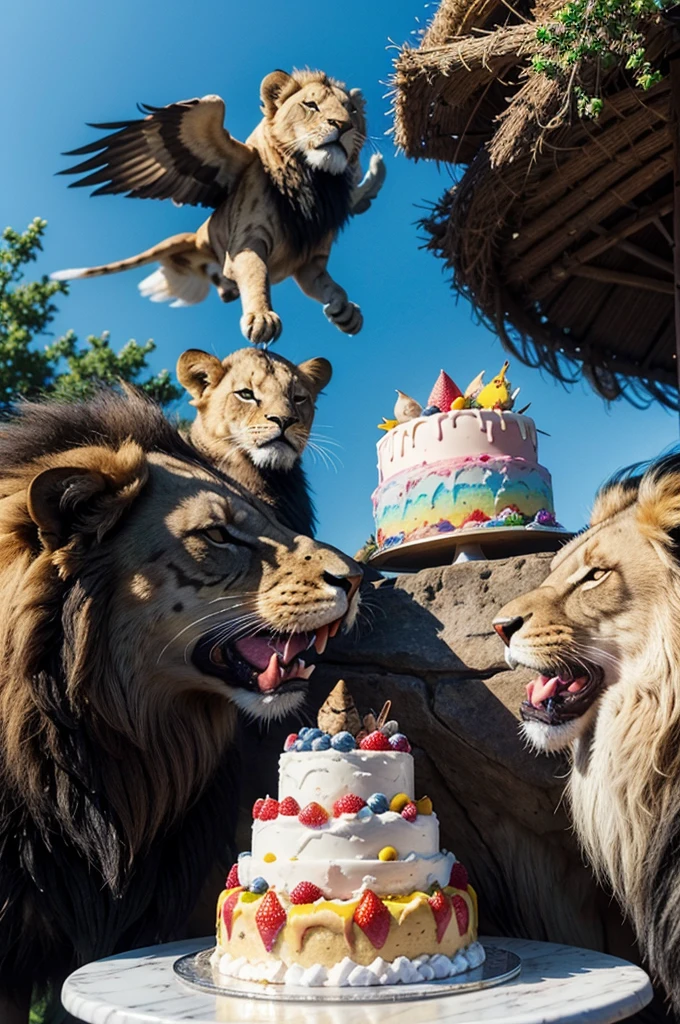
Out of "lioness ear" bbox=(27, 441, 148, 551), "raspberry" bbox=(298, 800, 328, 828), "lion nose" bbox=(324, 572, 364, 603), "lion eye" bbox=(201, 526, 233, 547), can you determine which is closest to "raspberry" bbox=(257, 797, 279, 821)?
"raspberry" bbox=(298, 800, 328, 828)

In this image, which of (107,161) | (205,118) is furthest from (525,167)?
(107,161)

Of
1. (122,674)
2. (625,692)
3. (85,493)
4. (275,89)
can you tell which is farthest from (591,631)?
(275,89)

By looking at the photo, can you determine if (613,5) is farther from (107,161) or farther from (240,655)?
(240,655)

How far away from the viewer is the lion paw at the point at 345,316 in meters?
4.23

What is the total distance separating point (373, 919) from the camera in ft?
8.53

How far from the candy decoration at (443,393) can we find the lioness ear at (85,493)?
5.16 ft

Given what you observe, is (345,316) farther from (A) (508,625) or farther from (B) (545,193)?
(A) (508,625)

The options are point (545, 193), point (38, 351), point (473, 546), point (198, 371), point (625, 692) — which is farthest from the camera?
point (38, 351)

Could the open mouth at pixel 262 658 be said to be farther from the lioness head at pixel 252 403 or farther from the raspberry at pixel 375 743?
the lioness head at pixel 252 403

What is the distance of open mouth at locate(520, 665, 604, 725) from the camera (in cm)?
318

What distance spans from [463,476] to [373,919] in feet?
6.46

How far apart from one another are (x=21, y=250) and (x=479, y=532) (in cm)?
1605

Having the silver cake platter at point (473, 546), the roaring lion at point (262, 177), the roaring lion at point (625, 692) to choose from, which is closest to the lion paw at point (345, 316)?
the roaring lion at point (262, 177)

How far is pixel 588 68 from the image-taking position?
3.92 m
